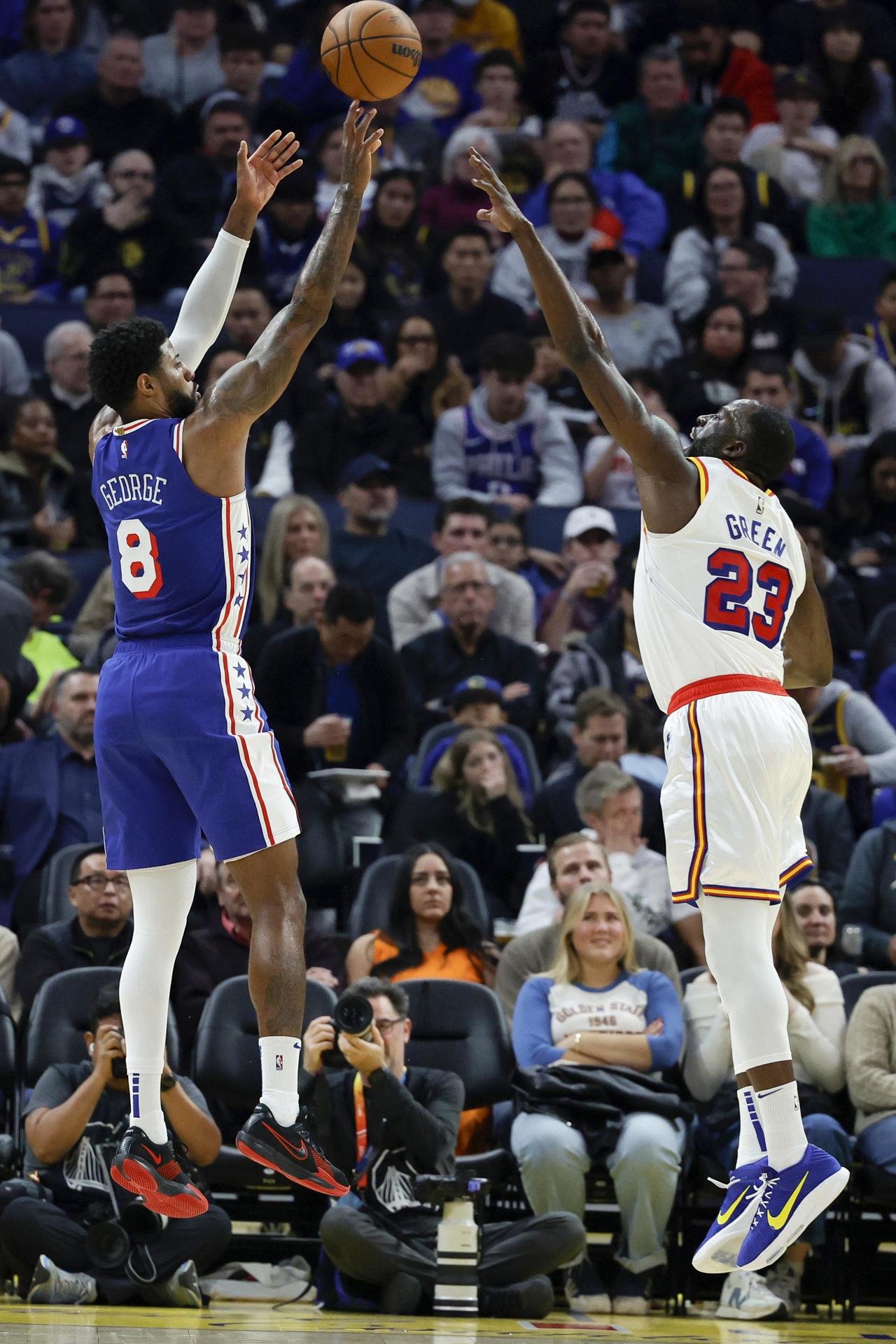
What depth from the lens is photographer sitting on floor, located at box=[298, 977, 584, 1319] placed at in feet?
27.2

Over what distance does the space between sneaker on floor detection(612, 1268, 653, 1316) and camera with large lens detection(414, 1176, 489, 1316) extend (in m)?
0.73

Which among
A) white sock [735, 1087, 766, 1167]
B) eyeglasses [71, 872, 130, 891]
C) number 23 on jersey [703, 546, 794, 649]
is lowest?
white sock [735, 1087, 766, 1167]

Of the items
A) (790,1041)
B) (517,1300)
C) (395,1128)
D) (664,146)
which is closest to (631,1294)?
(517,1300)

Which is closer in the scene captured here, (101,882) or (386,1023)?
(386,1023)

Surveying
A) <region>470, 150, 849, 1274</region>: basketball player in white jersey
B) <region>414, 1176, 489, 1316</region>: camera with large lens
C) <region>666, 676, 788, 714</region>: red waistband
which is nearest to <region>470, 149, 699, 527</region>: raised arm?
<region>470, 150, 849, 1274</region>: basketball player in white jersey

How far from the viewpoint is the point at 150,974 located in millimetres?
6207

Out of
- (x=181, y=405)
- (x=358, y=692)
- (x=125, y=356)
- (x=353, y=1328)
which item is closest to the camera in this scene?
(x=125, y=356)

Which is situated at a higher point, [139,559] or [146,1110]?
[139,559]

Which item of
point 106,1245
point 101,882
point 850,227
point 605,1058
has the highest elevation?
point 850,227

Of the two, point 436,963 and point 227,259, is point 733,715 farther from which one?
point 436,963

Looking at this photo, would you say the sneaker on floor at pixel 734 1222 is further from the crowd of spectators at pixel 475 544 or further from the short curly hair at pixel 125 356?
the short curly hair at pixel 125 356

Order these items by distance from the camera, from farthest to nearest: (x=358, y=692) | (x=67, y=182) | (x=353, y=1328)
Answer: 1. (x=67, y=182)
2. (x=358, y=692)
3. (x=353, y=1328)

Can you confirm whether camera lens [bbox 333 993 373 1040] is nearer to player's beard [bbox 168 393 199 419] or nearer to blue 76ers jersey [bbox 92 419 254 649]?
blue 76ers jersey [bbox 92 419 254 649]

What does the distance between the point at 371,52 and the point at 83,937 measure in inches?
178
